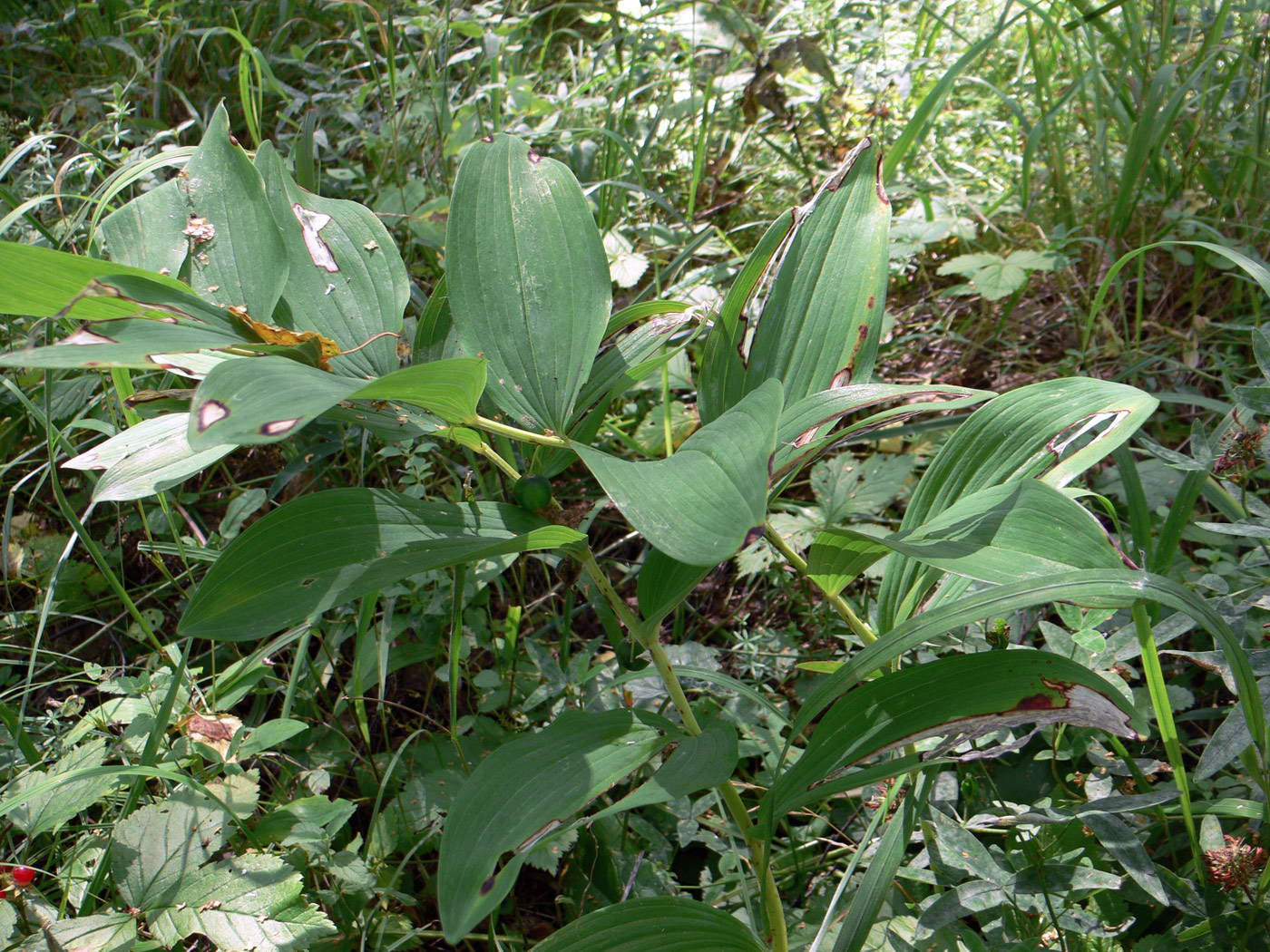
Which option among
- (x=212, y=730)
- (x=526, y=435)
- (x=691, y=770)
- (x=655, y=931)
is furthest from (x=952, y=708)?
(x=212, y=730)

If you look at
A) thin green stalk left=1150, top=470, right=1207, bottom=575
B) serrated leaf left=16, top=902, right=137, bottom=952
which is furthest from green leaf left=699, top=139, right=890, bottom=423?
serrated leaf left=16, top=902, right=137, bottom=952

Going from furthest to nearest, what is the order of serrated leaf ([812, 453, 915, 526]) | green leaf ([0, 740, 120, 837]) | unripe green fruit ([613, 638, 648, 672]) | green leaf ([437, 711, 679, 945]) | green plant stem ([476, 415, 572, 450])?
1. serrated leaf ([812, 453, 915, 526])
2. unripe green fruit ([613, 638, 648, 672])
3. green leaf ([0, 740, 120, 837])
4. green plant stem ([476, 415, 572, 450])
5. green leaf ([437, 711, 679, 945])

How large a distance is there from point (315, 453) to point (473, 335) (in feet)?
2.98

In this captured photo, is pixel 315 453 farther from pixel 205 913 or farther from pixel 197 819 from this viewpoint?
pixel 205 913

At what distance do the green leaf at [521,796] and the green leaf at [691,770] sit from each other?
28mm

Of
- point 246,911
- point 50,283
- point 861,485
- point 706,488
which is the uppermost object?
point 50,283

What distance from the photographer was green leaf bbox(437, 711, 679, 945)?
69 centimetres

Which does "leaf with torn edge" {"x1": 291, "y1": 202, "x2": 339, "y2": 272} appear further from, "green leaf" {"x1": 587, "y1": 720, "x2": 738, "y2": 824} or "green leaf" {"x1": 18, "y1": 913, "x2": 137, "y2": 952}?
"green leaf" {"x1": 18, "y1": 913, "x2": 137, "y2": 952}

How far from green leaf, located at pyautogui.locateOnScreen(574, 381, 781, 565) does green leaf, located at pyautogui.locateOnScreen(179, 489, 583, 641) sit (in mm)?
150

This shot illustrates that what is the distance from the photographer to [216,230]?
90 cm

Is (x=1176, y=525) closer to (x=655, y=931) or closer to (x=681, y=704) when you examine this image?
(x=681, y=704)

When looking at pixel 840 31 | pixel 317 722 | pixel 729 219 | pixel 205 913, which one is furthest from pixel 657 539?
pixel 840 31

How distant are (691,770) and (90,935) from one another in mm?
755

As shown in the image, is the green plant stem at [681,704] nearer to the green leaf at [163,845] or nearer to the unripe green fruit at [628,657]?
the unripe green fruit at [628,657]
